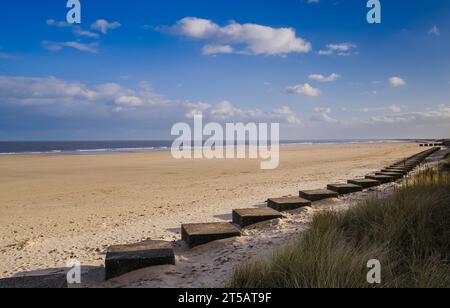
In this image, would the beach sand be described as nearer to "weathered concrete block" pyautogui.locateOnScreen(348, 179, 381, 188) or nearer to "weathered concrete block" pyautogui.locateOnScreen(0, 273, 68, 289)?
"weathered concrete block" pyautogui.locateOnScreen(0, 273, 68, 289)

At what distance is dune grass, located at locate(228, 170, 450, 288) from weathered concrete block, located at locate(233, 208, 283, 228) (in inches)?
38.7

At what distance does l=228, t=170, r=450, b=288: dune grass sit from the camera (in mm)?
2904

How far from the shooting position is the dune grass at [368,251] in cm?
290

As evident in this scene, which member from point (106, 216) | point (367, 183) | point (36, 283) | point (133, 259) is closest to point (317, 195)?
point (367, 183)

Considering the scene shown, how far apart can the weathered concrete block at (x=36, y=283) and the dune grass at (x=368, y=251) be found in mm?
1421

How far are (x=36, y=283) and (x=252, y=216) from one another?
2973 millimetres

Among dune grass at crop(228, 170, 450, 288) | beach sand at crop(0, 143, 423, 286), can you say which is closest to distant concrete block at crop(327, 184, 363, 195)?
beach sand at crop(0, 143, 423, 286)

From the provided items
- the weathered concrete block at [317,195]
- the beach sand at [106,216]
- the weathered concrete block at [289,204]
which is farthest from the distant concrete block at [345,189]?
the weathered concrete block at [289,204]

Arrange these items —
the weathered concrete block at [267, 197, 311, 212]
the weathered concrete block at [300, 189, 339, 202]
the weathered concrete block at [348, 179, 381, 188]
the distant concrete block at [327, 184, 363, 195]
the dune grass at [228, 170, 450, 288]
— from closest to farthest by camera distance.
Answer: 1. the dune grass at [228, 170, 450, 288]
2. the weathered concrete block at [267, 197, 311, 212]
3. the weathered concrete block at [300, 189, 339, 202]
4. the distant concrete block at [327, 184, 363, 195]
5. the weathered concrete block at [348, 179, 381, 188]

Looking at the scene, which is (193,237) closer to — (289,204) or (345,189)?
(289,204)

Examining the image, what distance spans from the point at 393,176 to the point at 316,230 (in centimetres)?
694

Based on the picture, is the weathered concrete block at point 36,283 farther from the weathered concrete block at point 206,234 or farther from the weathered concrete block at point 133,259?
the weathered concrete block at point 206,234

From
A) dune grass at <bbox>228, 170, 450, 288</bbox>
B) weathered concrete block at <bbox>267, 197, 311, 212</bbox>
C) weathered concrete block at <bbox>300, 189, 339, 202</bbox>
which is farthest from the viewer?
weathered concrete block at <bbox>300, 189, 339, 202</bbox>
